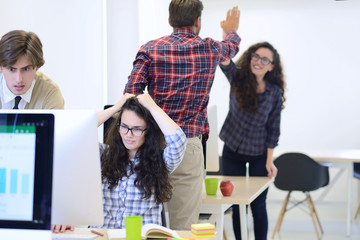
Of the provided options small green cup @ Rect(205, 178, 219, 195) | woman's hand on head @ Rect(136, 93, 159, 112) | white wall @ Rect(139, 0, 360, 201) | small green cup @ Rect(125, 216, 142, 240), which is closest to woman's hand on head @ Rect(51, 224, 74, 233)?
small green cup @ Rect(125, 216, 142, 240)

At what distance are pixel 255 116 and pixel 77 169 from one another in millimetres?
2147

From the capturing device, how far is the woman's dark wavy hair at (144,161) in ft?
6.76

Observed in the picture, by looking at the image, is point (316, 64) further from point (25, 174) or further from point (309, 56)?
point (25, 174)

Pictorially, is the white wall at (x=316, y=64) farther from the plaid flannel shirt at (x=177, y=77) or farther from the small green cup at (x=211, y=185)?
the plaid flannel shirt at (x=177, y=77)

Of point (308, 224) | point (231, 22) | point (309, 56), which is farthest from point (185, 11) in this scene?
point (309, 56)

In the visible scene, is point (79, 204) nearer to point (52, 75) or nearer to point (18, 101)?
point (18, 101)

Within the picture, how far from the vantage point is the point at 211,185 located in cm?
280

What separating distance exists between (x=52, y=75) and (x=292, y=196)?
143 inches

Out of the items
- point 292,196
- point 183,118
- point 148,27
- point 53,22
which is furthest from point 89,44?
point 292,196

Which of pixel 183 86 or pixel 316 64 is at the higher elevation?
pixel 316 64

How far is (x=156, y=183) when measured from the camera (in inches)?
81.7

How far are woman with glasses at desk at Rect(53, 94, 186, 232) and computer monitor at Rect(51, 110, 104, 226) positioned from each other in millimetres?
472

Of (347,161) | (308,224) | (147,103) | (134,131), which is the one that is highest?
(147,103)

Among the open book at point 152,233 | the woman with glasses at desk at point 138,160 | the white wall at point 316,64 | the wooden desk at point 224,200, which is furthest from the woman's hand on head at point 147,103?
the white wall at point 316,64
